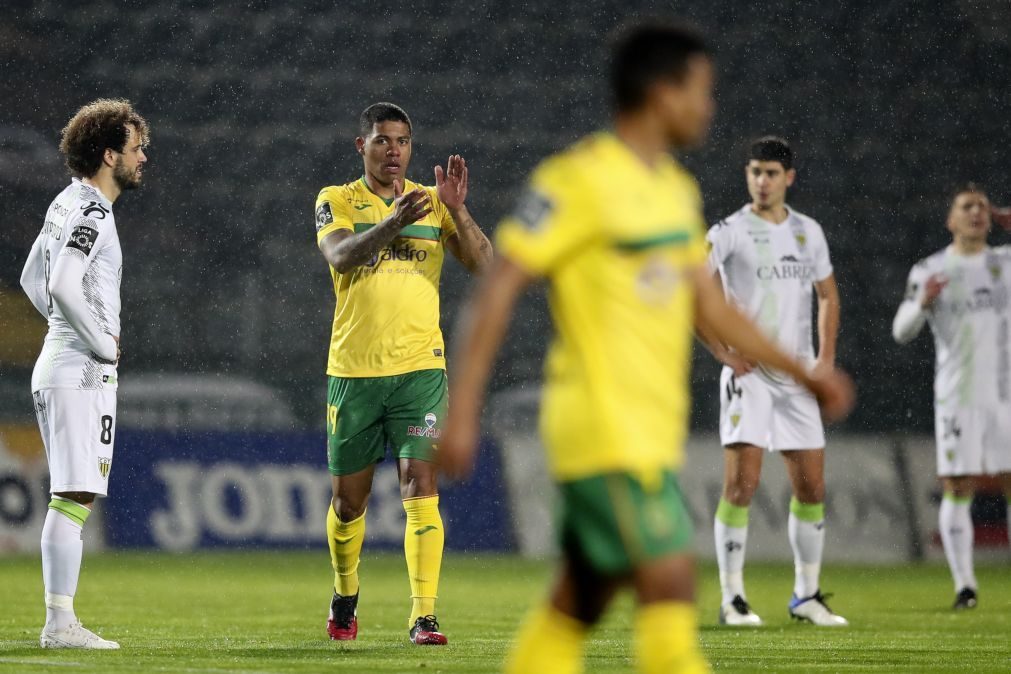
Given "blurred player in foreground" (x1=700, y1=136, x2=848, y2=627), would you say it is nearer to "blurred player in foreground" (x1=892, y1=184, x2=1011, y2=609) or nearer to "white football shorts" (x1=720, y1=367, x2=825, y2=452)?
"white football shorts" (x1=720, y1=367, x2=825, y2=452)

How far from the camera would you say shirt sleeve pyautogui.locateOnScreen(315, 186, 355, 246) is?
22.8 ft

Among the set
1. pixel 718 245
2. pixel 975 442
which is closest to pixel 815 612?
pixel 718 245

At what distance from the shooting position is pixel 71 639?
6.42 metres

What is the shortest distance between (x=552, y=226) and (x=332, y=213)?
3576 mm

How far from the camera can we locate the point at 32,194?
1916cm

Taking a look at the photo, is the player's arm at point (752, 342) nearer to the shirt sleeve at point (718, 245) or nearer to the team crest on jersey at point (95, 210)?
the team crest on jersey at point (95, 210)

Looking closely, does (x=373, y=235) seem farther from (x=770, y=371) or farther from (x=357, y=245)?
(x=770, y=371)

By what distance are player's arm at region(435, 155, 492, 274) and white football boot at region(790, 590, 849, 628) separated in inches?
101

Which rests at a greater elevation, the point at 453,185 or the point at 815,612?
the point at 453,185

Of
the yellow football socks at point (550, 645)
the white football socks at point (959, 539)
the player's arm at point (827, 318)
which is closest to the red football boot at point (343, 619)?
the player's arm at point (827, 318)

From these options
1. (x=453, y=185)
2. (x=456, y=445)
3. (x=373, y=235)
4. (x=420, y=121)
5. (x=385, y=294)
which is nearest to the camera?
(x=456, y=445)

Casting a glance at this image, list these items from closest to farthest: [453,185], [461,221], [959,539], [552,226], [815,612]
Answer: [552,226] → [453,185] → [461,221] → [815,612] → [959,539]

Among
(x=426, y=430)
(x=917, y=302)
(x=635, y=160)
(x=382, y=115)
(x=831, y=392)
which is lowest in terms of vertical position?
(x=831, y=392)

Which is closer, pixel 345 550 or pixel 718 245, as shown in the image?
pixel 345 550
